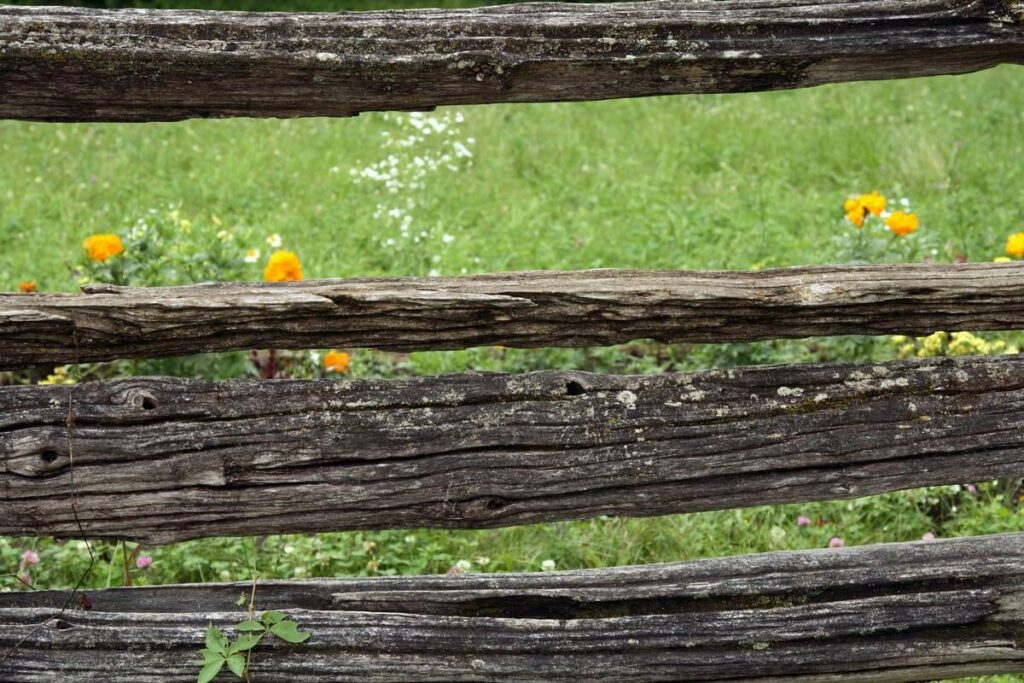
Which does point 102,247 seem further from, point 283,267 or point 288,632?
point 288,632

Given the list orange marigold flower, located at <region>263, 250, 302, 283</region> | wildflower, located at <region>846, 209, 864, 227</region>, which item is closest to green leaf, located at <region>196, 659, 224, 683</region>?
orange marigold flower, located at <region>263, 250, 302, 283</region>

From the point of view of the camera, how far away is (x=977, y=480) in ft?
7.04

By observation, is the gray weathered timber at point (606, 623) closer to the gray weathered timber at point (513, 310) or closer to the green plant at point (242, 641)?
the green plant at point (242, 641)

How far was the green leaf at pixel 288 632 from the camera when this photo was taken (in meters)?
1.97

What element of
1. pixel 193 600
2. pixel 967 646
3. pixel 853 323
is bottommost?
pixel 967 646

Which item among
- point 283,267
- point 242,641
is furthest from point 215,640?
point 283,267

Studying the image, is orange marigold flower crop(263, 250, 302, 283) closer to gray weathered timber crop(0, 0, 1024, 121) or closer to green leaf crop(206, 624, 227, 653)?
gray weathered timber crop(0, 0, 1024, 121)

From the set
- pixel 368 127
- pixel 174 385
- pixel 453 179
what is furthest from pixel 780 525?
pixel 368 127

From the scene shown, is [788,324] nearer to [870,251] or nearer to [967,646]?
[967,646]

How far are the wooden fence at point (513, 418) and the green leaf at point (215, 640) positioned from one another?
6 centimetres

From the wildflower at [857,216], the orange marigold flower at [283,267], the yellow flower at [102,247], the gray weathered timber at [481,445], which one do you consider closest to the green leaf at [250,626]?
the gray weathered timber at [481,445]

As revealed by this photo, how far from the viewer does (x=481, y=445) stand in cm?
206

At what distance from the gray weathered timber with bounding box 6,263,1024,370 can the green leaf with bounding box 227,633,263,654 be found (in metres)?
0.50

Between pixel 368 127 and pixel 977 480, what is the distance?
6337 millimetres
